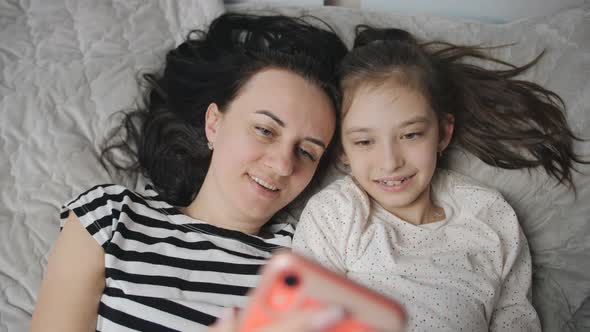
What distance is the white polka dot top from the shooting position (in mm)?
1020

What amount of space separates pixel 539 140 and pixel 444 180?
255 millimetres

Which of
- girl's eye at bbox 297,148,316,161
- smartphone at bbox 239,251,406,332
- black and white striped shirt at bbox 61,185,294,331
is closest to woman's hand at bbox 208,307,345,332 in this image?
smartphone at bbox 239,251,406,332

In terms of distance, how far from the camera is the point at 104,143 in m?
1.30

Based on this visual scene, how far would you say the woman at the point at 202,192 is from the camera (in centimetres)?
98

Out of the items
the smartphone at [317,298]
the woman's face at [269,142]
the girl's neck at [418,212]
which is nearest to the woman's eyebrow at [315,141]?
the woman's face at [269,142]

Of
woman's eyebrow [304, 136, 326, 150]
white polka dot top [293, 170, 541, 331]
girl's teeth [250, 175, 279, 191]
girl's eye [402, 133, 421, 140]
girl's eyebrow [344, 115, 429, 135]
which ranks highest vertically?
girl's eyebrow [344, 115, 429, 135]

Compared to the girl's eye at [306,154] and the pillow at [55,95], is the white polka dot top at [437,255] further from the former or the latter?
the pillow at [55,95]

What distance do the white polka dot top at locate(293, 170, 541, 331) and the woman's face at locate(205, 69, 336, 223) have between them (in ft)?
0.35

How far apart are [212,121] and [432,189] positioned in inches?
24.1

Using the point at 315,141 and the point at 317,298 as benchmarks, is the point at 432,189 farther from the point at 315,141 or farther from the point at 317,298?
the point at 317,298

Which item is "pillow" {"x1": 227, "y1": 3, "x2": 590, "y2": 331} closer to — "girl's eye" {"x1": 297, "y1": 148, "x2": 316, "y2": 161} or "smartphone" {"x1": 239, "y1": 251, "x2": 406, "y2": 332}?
"girl's eye" {"x1": 297, "y1": 148, "x2": 316, "y2": 161}

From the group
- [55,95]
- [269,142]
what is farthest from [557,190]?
[55,95]

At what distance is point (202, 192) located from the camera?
123cm

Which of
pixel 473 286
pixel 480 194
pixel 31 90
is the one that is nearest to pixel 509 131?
pixel 480 194
